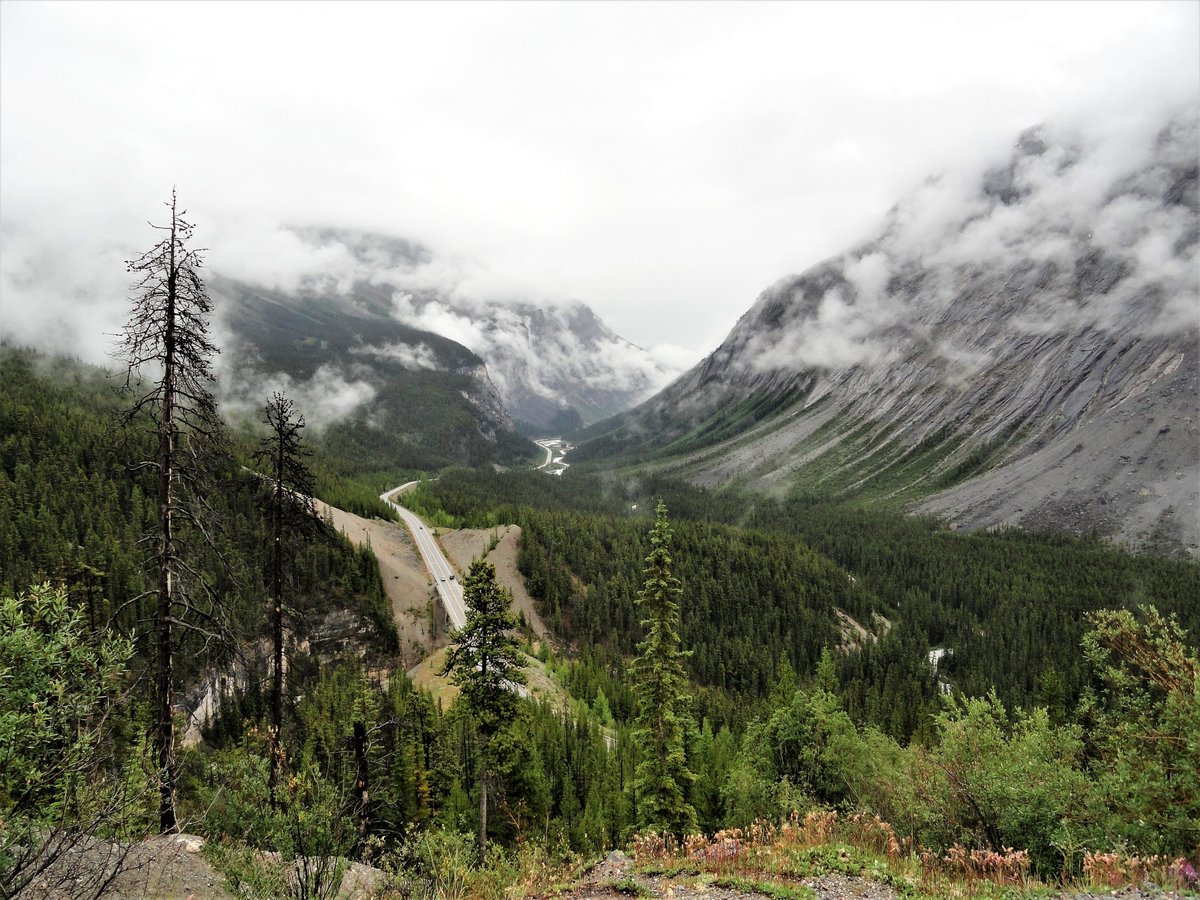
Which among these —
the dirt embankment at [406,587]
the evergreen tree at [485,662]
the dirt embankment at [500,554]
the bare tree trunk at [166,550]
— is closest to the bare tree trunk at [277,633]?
the bare tree trunk at [166,550]

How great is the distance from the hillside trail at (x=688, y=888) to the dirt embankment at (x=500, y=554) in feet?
266

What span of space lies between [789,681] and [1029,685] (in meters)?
67.6

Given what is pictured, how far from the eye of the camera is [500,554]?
343 ft

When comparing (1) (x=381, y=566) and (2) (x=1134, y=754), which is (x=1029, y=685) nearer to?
(2) (x=1134, y=754)

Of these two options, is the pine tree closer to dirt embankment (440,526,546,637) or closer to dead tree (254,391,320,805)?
dead tree (254,391,320,805)

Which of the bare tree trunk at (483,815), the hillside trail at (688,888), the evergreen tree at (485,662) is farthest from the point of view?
the evergreen tree at (485,662)

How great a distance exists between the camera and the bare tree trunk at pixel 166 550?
13.7 metres

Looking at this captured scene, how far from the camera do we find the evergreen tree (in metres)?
23.0

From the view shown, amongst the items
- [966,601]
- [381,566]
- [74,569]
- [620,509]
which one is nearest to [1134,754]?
[74,569]

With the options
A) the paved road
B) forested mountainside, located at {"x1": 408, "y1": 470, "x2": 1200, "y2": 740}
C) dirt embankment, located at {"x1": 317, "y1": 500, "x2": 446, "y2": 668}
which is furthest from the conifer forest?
the paved road

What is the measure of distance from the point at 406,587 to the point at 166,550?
75.5 m

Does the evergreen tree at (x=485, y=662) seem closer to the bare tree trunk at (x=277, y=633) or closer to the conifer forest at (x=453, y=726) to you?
the conifer forest at (x=453, y=726)

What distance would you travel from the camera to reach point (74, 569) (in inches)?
1545

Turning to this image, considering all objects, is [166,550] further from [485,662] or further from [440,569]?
[440,569]
